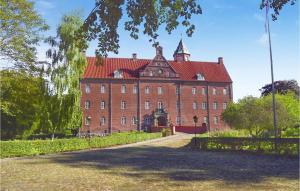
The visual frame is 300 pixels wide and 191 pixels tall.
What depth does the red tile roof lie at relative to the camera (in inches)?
2596

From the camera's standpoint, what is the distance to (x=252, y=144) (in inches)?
1081

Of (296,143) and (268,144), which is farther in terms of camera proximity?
(268,144)

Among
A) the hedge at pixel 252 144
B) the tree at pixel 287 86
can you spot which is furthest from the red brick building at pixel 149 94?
the hedge at pixel 252 144

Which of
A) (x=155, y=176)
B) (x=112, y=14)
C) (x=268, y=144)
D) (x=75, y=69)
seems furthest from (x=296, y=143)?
(x=75, y=69)

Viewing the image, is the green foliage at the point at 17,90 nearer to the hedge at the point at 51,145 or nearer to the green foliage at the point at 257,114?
the hedge at the point at 51,145

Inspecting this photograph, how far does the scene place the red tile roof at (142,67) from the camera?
65.9 meters

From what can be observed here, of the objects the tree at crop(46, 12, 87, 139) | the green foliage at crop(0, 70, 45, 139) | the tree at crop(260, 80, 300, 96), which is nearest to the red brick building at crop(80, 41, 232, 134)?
the tree at crop(260, 80, 300, 96)

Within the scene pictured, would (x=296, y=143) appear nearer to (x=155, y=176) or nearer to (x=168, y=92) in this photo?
(x=155, y=176)

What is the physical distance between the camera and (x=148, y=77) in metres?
67.3

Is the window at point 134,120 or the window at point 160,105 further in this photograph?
the window at point 160,105

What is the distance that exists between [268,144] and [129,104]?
41.3 metres

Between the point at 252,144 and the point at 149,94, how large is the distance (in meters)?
40.6

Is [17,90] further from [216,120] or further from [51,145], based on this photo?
[216,120]

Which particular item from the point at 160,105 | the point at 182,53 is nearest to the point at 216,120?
the point at 160,105
